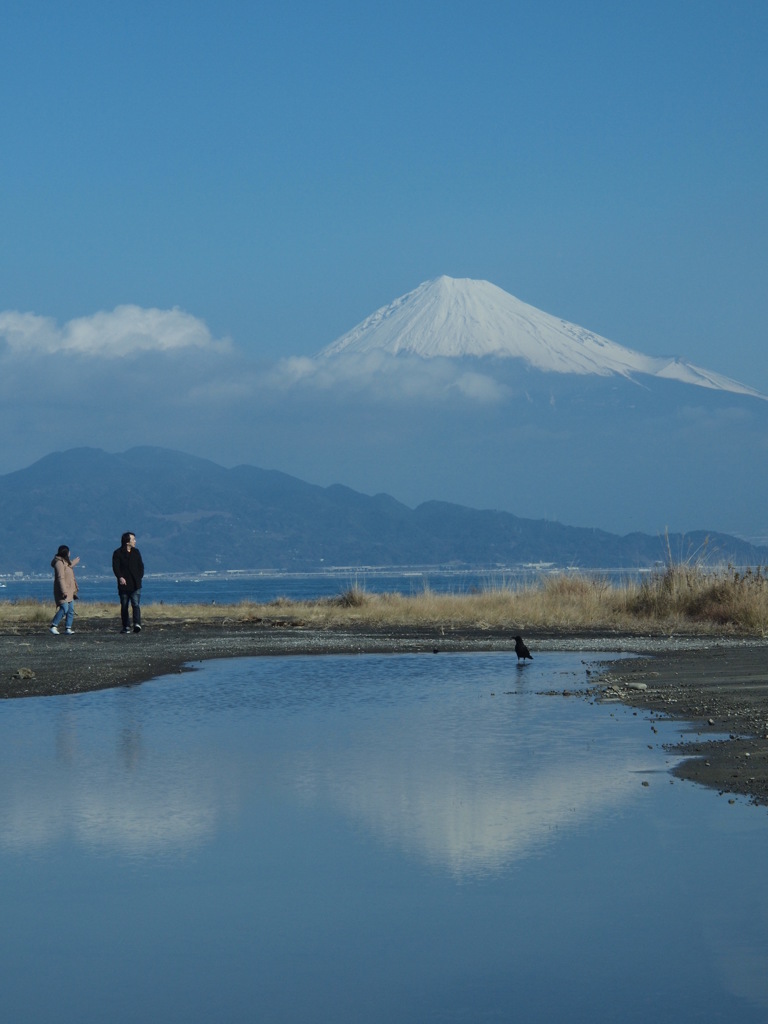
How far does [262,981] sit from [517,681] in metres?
11.6

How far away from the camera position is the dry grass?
88.7 ft

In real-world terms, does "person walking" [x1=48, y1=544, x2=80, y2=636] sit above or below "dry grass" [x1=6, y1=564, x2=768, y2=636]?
above

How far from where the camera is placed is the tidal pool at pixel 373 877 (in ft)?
17.0

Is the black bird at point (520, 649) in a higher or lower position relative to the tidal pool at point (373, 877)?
higher

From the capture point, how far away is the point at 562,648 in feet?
72.7

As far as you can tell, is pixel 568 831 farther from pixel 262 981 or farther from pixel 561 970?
pixel 262 981

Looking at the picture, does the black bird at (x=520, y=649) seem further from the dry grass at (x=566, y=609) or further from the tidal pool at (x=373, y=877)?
the dry grass at (x=566, y=609)

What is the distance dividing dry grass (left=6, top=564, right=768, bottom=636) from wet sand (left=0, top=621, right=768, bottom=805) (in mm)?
2032

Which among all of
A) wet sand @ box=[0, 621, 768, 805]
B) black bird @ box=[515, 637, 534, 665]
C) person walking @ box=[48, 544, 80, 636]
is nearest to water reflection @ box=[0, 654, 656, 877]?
wet sand @ box=[0, 621, 768, 805]

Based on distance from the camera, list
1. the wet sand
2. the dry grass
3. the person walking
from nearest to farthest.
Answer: the wet sand, the person walking, the dry grass

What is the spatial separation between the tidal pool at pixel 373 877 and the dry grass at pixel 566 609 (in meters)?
15.4

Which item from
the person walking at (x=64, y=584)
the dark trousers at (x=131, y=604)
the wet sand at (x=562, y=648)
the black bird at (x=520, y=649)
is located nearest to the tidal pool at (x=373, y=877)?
the wet sand at (x=562, y=648)

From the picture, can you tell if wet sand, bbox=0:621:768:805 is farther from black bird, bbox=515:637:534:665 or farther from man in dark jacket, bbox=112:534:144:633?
black bird, bbox=515:637:534:665

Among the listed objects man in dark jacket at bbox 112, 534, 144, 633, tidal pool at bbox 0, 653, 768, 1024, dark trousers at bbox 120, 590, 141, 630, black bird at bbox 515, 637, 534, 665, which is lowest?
tidal pool at bbox 0, 653, 768, 1024
